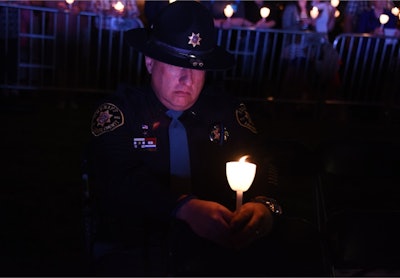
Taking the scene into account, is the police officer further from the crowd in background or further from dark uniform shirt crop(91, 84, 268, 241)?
the crowd in background

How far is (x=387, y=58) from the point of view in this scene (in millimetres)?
8500

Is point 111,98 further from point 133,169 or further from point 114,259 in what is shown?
point 114,259

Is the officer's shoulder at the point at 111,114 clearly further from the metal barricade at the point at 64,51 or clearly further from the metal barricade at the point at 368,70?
the metal barricade at the point at 368,70

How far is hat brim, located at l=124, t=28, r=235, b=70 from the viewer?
2.22 metres

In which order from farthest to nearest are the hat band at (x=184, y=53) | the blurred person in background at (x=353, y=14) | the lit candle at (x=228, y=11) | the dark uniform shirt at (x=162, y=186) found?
the blurred person in background at (x=353, y=14) → the lit candle at (x=228, y=11) → the hat band at (x=184, y=53) → the dark uniform shirt at (x=162, y=186)

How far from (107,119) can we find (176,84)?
33cm

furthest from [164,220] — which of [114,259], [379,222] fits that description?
[379,222]

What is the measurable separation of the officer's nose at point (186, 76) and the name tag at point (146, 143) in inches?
11.4

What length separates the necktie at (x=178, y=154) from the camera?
2.44 metres

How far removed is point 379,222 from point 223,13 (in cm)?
660

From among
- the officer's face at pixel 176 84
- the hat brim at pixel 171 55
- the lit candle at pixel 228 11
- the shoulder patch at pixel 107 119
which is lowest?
the shoulder patch at pixel 107 119

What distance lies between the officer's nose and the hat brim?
0.07m

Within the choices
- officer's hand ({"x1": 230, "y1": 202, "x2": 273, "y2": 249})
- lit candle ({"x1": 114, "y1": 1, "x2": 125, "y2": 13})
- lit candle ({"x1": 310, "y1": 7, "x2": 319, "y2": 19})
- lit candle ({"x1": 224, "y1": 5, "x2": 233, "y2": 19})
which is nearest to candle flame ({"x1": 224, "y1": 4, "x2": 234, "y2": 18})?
lit candle ({"x1": 224, "y1": 5, "x2": 233, "y2": 19})

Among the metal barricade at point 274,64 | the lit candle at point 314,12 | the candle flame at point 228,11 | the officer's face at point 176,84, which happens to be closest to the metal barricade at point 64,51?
the candle flame at point 228,11
